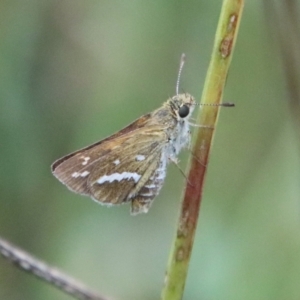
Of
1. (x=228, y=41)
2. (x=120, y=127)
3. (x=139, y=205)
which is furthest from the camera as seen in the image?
(x=120, y=127)

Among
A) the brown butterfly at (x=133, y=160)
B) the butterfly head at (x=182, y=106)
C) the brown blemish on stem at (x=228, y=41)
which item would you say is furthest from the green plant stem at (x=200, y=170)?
the butterfly head at (x=182, y=106)

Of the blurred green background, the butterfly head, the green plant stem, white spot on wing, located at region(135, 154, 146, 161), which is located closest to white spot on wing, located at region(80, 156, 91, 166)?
white spot on wing, located at region(135, 154, 146, 161)

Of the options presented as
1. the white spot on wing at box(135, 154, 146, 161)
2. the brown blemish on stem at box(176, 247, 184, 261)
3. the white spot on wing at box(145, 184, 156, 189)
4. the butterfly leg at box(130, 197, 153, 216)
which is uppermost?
the brown blemish on stem at box(176, 247, 184, 261)

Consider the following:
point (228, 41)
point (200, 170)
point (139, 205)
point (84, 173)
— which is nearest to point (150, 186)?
point (139, 205)

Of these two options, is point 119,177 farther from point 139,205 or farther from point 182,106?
point 182,106

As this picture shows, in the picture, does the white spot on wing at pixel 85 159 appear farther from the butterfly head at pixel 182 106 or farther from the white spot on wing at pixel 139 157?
the butterfly head at pixel 182 106

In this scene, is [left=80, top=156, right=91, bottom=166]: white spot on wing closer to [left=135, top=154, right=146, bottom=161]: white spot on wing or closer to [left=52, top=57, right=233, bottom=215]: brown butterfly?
[left=52, top=57, right=233, bottom=215]: brown butterfly
